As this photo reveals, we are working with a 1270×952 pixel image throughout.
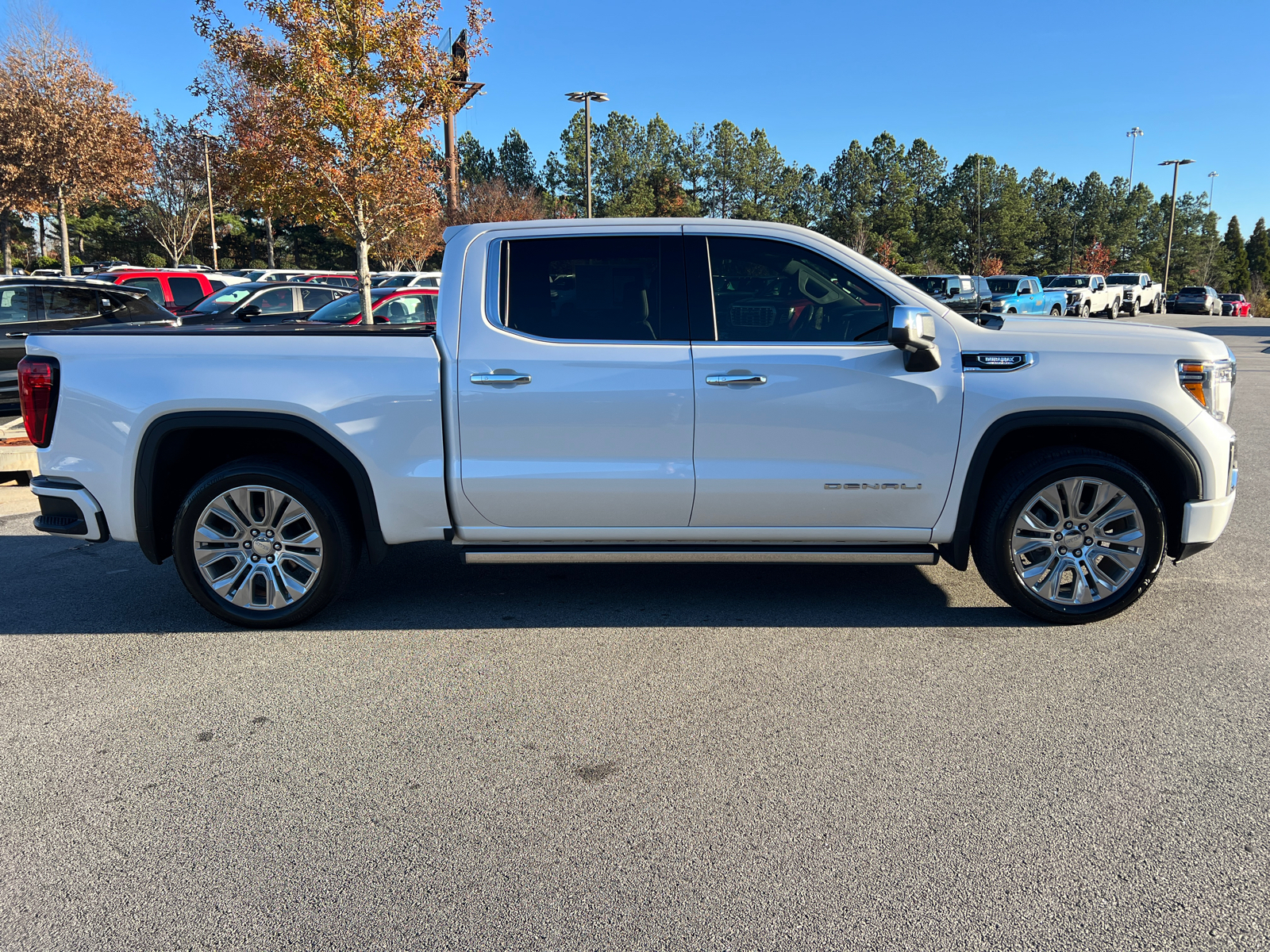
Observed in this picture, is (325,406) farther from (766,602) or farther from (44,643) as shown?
(766,602)

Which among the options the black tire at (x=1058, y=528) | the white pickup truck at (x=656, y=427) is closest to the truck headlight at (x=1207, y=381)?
the white pickup truck at (x=656, y=427)

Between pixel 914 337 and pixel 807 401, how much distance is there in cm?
55

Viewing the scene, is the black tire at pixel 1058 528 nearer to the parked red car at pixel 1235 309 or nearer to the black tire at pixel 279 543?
the black tire at pixel 279 543

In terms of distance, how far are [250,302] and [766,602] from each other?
1464cm

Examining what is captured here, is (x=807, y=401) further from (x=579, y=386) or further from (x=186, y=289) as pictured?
(x=186, y=289)

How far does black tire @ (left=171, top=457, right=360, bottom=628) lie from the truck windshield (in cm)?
2821

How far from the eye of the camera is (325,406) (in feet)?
14.6

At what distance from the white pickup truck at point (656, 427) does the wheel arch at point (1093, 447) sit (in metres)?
0.01

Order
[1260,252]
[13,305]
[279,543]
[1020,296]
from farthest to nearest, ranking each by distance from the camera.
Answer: [1260,252] → [1020,296] → [13,305] → [279,543]

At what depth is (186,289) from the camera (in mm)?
20109

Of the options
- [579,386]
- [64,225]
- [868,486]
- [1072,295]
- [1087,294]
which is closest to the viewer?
[579,386]

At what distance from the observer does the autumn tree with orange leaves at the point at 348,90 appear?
46.6 feet

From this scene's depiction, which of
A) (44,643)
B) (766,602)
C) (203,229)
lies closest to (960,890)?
(766,602)

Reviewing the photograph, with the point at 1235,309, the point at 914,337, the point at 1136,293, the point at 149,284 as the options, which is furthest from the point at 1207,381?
the point at 1235,309
